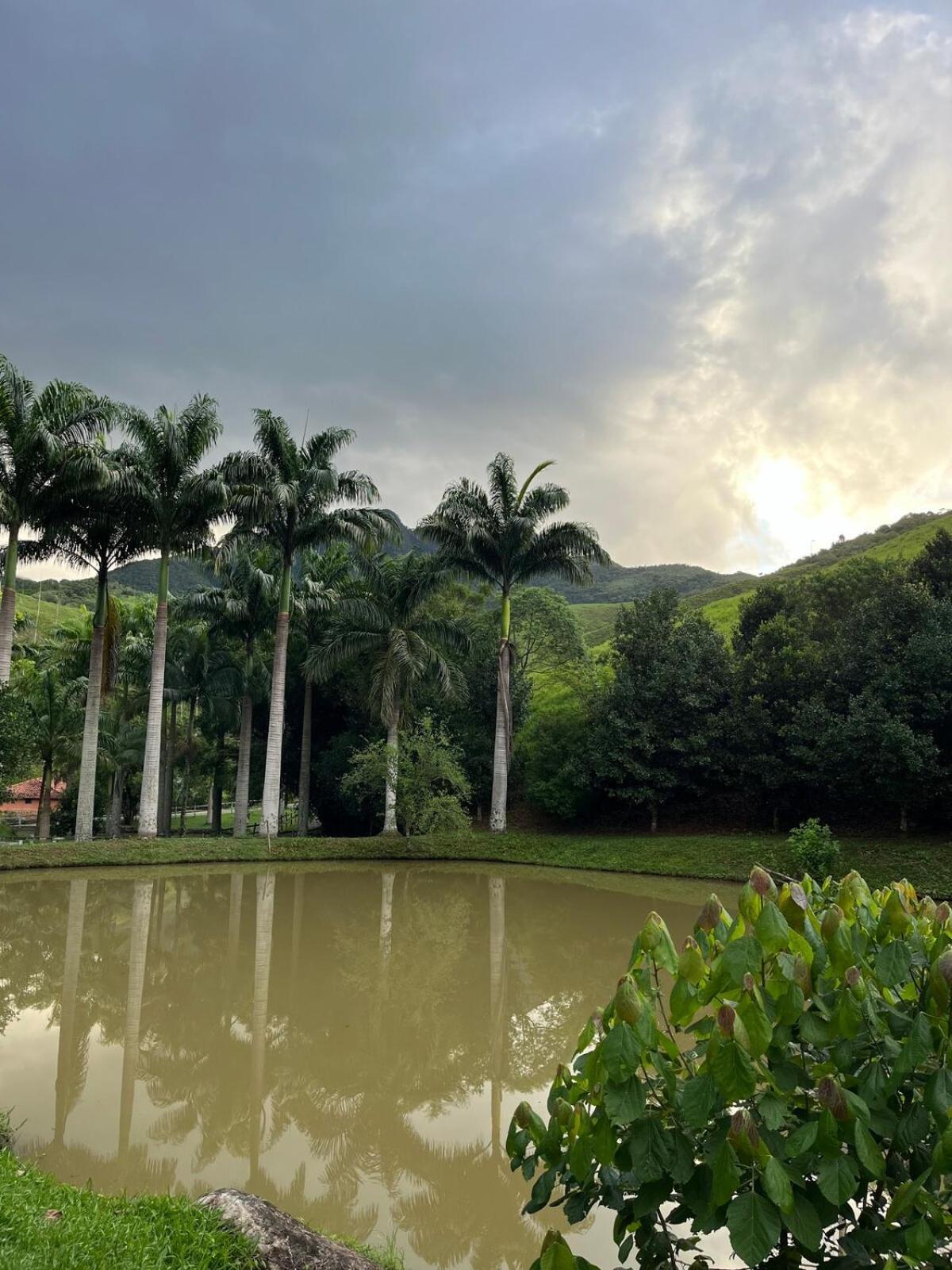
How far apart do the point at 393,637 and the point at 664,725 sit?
A: 9.88 meters

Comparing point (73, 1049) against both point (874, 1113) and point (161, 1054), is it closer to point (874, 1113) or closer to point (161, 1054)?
point (161, 1054)

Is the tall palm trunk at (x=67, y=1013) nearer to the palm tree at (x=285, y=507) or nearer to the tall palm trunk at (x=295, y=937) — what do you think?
the tall palm trunk at (x=295, y=937)

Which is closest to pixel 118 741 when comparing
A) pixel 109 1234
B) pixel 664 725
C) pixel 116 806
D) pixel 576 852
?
pixel 116 806

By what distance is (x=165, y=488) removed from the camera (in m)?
22.7

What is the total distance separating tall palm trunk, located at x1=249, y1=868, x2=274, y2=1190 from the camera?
5.48 metres

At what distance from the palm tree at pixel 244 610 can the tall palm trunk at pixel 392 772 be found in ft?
18.4

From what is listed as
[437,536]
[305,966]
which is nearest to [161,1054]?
[305,966]

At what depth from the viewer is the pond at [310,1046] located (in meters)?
4.90

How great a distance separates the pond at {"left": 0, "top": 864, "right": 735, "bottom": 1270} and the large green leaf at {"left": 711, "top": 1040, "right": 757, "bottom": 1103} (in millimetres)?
3681

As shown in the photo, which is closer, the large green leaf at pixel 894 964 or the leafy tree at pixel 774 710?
the large green leaf at pixel 894 964

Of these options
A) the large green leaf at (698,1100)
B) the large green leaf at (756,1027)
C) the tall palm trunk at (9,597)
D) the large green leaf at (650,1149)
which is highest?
the tall palm trunk at (9,597)

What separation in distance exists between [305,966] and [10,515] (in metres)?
15.2

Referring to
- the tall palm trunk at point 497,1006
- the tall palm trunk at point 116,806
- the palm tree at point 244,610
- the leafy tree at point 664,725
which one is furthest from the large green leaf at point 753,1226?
the tall palm trunk at point 116,806

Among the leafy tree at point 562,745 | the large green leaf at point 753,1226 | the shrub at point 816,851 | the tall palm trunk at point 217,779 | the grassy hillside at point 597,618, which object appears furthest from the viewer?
the grassy hillside at point 597,618
